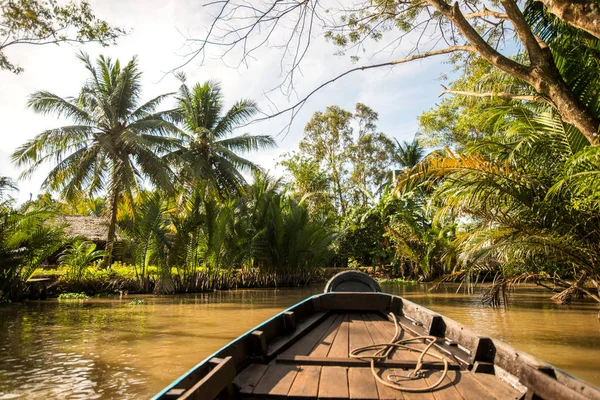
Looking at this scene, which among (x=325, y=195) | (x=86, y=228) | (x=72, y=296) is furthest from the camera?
(x=325, y=195)

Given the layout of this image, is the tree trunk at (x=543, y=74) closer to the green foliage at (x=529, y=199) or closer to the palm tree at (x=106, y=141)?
the green foliage at (x=529, y=199)

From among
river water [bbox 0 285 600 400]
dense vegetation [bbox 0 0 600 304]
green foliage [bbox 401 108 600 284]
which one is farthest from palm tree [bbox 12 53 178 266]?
green foliage [bbox 401 108 600 284]

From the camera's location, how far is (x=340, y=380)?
2.63 metres

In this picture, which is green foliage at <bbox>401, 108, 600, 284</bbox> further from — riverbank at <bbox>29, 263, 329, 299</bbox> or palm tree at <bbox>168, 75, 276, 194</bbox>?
palm tree at <bbox>168, 75, 276, 194</bbox>

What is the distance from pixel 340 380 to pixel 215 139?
19224 millimetres

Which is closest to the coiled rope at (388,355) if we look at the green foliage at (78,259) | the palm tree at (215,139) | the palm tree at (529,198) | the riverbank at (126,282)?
the palm tree at (529,198)

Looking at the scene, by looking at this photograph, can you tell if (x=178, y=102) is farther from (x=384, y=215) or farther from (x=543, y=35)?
(x=543, y=35)

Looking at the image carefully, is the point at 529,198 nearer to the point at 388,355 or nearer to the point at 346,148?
the point at 388,355

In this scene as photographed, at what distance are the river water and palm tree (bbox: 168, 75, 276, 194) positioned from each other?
9786mm

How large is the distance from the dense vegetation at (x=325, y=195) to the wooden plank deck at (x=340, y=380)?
11.1 feet

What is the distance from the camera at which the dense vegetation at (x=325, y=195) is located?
6945mm

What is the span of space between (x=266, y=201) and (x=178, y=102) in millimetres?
7547

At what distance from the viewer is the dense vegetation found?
695cm

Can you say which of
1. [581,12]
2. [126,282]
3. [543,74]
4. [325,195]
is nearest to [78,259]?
[126,282]
